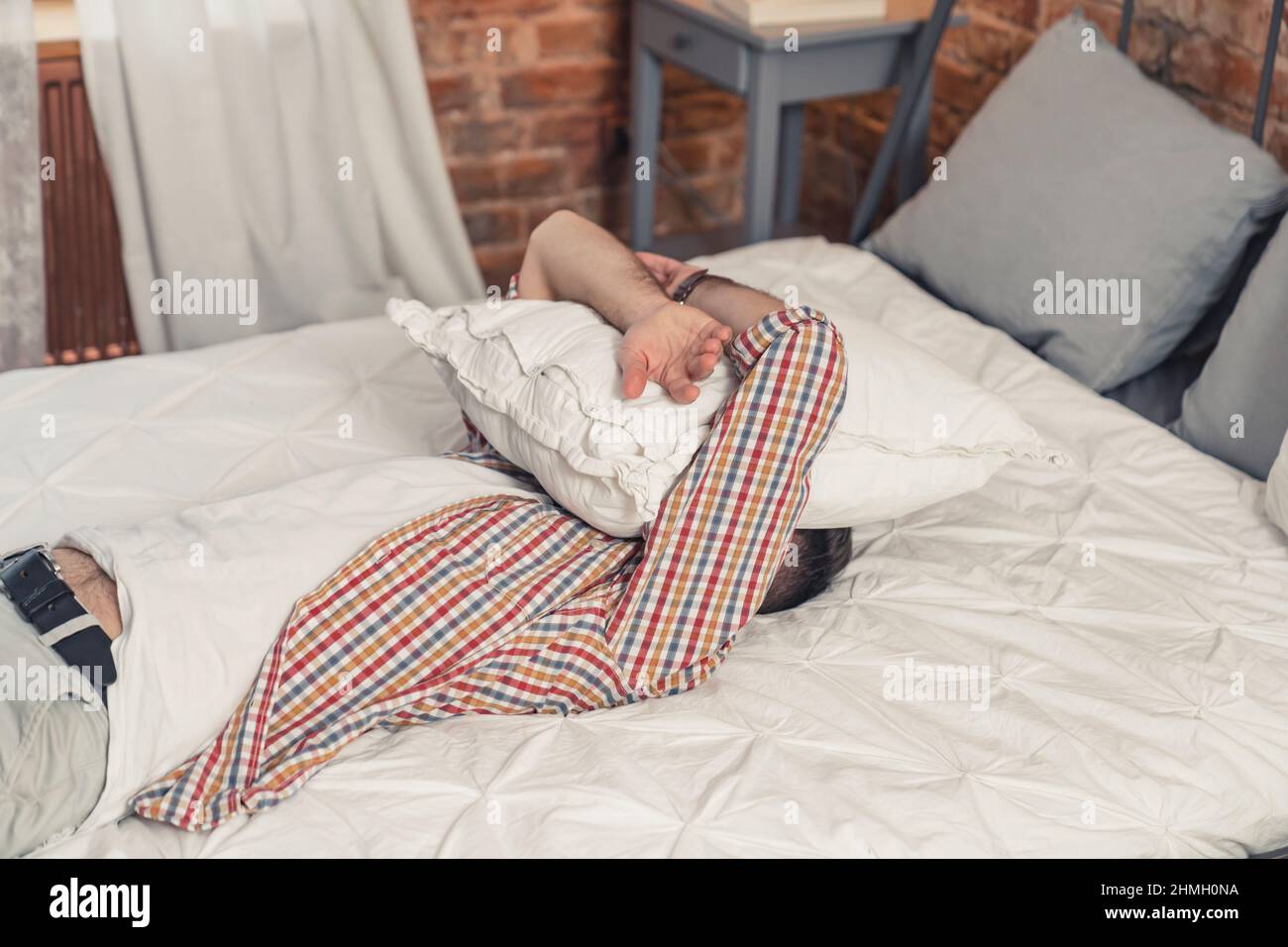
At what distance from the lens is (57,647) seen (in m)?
1.04

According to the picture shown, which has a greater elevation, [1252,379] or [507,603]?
[1252,379]

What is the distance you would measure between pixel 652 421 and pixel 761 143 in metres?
1.14

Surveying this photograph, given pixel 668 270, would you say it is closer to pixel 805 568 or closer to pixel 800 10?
pixel 805 568

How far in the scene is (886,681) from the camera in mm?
1168

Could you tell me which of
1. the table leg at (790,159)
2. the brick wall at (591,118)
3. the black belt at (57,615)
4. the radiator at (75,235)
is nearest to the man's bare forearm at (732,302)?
the black belt at (57,615)

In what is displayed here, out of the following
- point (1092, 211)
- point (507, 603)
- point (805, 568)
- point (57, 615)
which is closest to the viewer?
point (57, 615)

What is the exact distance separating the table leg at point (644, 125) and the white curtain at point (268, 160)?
0.34 metres

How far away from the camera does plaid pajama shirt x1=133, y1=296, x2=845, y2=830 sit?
1110 mm

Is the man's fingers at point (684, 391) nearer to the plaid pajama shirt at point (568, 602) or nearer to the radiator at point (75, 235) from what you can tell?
the plaid pajama shirt at point (568, 602)

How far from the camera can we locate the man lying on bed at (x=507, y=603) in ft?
3.42

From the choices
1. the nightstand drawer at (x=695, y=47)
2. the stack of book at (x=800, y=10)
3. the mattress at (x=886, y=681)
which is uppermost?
the stack of book at (x=800, y=10)

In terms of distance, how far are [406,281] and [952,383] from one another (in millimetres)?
1441

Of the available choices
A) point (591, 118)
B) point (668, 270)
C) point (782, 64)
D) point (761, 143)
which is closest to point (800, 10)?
point (782, 64)
